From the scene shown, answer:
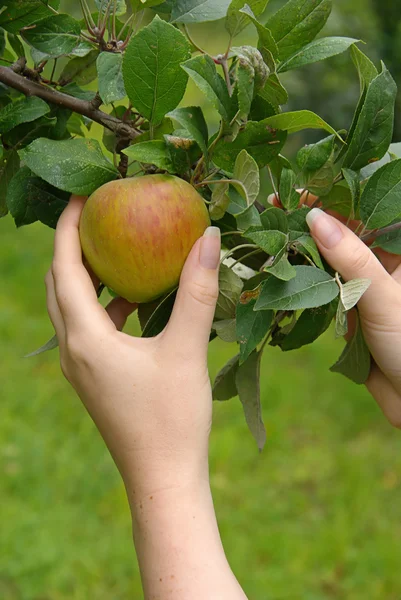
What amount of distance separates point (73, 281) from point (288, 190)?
24 centimetres

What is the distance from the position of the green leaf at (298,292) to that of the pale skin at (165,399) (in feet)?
0.17

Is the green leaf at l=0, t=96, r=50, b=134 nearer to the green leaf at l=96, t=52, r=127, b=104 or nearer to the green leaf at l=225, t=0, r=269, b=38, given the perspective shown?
the green leaf at l=96, t=52, r=127, b=104

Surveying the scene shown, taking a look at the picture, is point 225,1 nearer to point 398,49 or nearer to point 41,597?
point 41,597

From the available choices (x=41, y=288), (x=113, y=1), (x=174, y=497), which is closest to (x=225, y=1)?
(x=113, y=1)

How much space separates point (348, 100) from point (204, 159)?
270 centimetres

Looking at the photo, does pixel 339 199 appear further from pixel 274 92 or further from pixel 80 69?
pixel 80 69

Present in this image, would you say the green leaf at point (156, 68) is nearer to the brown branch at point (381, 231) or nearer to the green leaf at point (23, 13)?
the green leaf at point (23, 13)

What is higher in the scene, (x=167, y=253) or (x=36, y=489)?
(x=167, y=253)

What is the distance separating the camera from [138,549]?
28.4 inches

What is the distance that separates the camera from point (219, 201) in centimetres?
69

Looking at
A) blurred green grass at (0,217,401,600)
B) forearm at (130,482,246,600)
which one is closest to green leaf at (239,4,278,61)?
forearm at (130,482,246,600)

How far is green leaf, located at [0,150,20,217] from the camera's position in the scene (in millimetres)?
754

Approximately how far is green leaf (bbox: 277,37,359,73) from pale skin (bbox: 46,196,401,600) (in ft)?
0.50

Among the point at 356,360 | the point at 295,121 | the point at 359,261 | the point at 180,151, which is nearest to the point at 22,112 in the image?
the point at 180,151
